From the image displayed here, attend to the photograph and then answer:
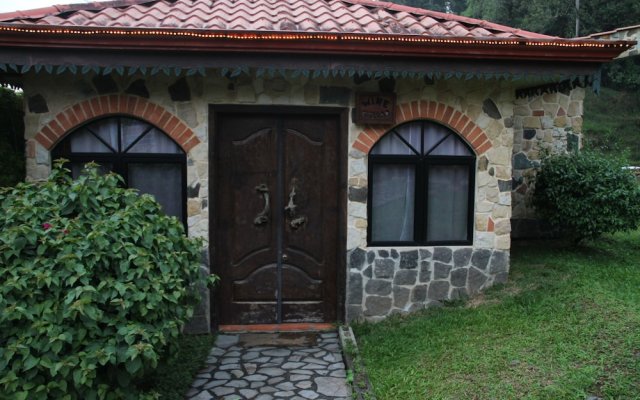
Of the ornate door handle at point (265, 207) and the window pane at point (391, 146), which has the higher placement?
the window pane at point (391, 146)

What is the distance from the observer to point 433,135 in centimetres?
596

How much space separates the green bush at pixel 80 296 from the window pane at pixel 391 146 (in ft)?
8.63

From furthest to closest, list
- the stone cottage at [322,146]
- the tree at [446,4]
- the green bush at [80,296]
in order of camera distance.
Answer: the tree at [446,4] → the stone cottage at [322,146] → the green bush at [80,296]

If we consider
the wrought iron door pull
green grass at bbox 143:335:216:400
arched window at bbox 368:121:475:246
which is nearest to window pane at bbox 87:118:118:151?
the wrought iron door pull

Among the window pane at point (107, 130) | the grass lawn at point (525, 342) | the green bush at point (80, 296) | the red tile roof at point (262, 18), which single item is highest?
the red tile roof at point (262, 18)

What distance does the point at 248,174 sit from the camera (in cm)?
583

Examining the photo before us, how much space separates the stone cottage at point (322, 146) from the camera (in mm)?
5297

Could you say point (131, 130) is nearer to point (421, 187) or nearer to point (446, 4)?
point (421, 187)

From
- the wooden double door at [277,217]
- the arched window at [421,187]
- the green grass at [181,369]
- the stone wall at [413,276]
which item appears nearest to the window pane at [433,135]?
the arched window at [421,187]

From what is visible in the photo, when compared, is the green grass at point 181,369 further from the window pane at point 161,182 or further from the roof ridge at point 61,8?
the roof ridge at point 61,8

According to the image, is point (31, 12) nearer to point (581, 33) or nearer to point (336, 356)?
point (336, 356)

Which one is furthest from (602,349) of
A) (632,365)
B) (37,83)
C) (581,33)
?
(581,33)

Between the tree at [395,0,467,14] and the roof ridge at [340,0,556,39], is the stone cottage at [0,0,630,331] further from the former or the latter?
the tree at [395,0,467,14]

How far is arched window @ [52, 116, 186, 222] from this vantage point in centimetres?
558
